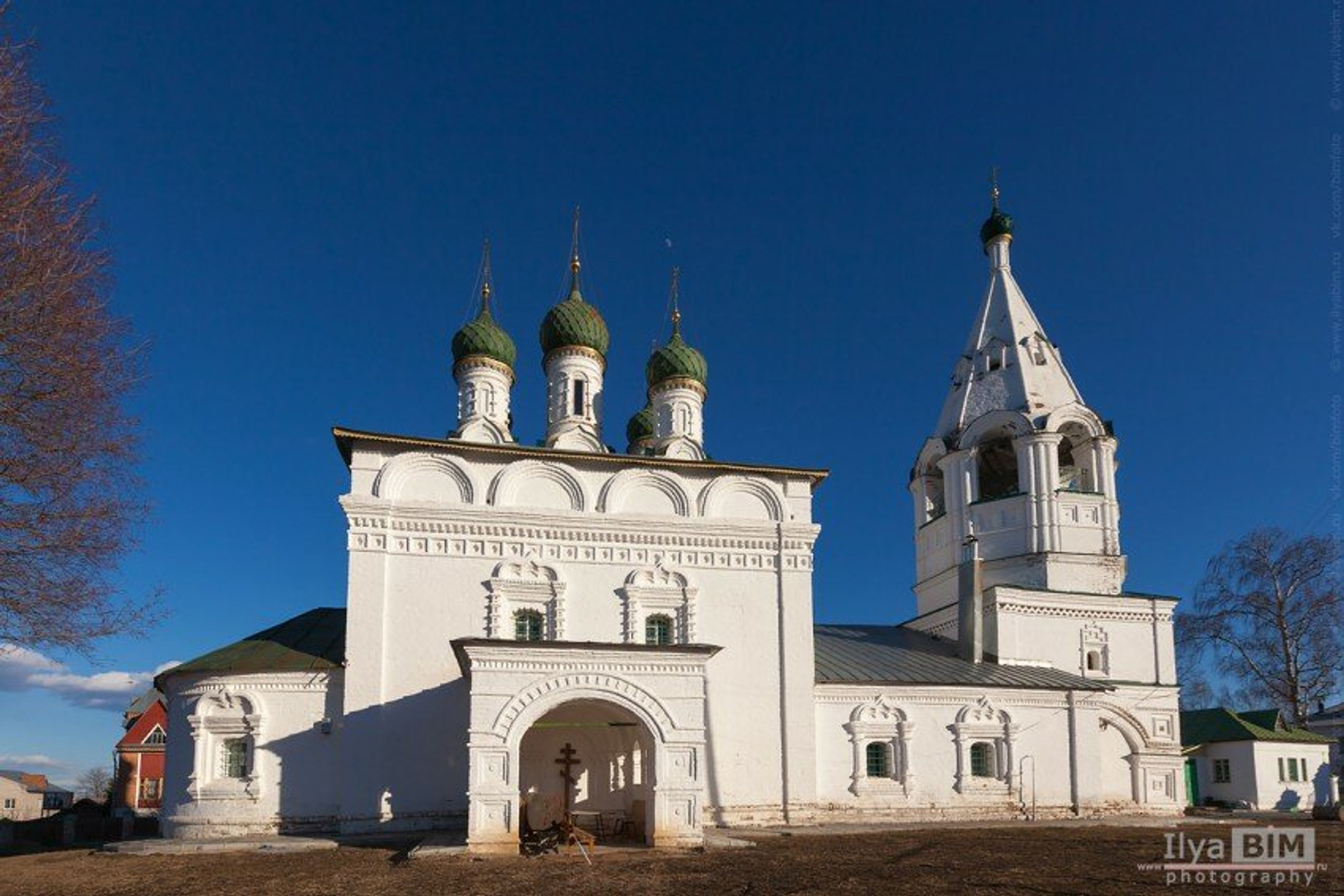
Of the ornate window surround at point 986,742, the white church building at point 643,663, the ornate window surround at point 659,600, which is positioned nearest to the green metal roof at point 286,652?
the white church building at point 643,663

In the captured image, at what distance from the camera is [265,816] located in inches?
538

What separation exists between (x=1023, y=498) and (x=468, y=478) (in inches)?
420

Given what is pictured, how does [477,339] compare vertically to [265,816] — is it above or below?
above

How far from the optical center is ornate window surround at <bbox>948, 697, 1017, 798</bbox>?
1609 centimetres

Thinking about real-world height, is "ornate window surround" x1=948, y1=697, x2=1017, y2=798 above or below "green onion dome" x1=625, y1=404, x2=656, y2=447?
below

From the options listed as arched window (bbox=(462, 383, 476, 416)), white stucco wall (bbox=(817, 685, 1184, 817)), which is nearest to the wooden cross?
white stucco wall (bbox=(817, 685, 1184, 817))

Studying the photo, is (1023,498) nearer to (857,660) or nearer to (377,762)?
(857,660)

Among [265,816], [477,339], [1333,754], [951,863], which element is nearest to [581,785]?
[265,816]

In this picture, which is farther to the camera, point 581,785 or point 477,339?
point 477,339

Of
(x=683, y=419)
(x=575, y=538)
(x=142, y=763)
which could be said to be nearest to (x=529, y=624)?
(x=575, y=538)

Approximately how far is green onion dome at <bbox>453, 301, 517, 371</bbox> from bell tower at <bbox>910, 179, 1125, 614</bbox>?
905 centimetres

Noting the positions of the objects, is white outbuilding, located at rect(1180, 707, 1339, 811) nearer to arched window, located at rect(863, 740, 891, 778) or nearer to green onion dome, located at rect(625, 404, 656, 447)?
arched window, located at rect(863, 740, 891, 778)

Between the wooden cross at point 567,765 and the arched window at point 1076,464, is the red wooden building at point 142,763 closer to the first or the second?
the wooden cross at point 567,765

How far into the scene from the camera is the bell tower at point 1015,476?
1903 cm
